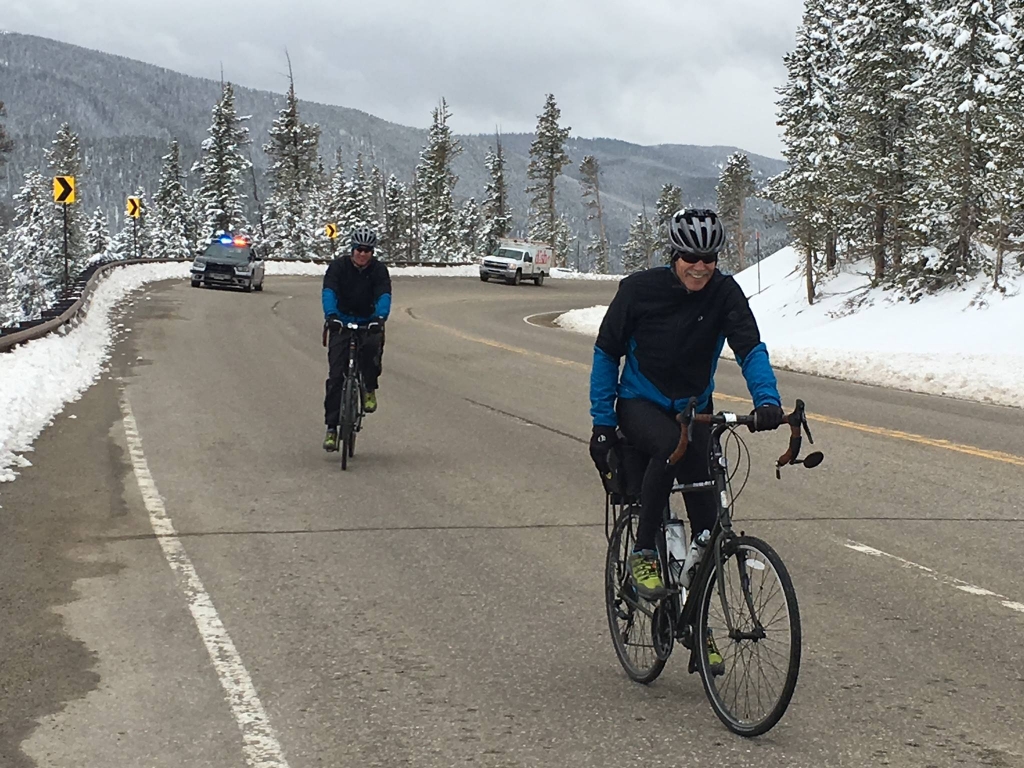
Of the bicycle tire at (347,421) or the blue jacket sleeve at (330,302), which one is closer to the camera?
the bicycle tire at (347,421)

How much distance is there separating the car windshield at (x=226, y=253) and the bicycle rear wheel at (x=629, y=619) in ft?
131

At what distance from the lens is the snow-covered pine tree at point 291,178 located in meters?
103

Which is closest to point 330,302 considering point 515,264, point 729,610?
point 729,610

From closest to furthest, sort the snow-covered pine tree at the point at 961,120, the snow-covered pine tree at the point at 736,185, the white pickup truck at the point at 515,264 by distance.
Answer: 1. the snow-covered pine tree at the point at 961,120
2. the white pickup truck at the point at 515,264
3. the snow-covered pine tree at the point at 736,185

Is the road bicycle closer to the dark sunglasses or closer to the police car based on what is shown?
the dark sunglasses

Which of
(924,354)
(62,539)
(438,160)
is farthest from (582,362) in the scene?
(438,160)

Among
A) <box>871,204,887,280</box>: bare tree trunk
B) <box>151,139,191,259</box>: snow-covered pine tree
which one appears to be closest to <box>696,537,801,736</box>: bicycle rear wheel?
<box>871,204,887,280</box>: bare tree trunk

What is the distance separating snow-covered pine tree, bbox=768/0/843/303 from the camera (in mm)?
33688

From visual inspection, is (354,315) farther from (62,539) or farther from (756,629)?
(756,629)

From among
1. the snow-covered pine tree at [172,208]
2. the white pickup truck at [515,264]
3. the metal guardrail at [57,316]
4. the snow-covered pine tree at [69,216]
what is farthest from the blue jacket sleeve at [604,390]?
the snow-covered pine tree at [172,208]

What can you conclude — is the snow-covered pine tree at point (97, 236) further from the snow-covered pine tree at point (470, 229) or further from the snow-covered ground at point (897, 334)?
the snow-covered ground at point (897, 334)

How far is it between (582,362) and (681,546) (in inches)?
647

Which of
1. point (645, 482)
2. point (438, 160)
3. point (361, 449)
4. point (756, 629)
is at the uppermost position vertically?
point (438, 160)

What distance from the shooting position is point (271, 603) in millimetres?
6402
